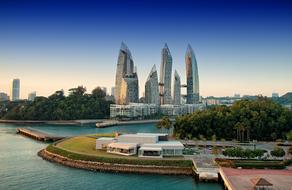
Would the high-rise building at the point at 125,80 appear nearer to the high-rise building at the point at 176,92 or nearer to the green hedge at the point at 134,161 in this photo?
the high-rise building at the point at 176,92

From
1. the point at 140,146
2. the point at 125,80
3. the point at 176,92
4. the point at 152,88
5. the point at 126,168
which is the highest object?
the point at 125,80

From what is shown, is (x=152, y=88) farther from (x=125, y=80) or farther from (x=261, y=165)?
(x=261, y=165)

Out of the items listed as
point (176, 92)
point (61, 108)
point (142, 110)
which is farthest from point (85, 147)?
point (176, 92)

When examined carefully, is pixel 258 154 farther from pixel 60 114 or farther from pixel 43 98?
pixel 43 98

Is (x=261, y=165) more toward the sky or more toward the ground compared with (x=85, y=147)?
more toward the ground

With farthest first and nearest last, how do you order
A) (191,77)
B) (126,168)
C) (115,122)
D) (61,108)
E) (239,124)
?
1. (191,77)
2. (61,108)
3. (115,122)
4. (239,124)
5. (126,168)

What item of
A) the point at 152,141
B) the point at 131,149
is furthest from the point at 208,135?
the point at 131,149

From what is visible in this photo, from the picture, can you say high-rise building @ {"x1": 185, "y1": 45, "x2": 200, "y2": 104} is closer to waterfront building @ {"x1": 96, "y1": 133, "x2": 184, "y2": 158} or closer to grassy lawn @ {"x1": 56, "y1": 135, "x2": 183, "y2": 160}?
grassy lawn @ {"x1": 56, "y1": 135, "x2": 183, "y2": 160}

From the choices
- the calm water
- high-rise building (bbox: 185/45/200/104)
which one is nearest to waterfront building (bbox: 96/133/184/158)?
the calm water
